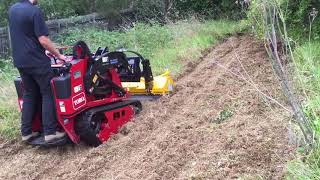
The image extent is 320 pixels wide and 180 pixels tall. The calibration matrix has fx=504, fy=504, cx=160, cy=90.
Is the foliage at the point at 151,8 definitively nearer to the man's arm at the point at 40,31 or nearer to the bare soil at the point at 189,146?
the bare soil at the point at 189,146

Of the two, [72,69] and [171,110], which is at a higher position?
[72,69]

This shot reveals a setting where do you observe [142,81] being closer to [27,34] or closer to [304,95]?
[27,34]

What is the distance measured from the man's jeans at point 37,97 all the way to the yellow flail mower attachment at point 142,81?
167cm

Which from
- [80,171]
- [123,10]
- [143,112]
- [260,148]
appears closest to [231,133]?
[260,148]

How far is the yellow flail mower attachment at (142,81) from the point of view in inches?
308

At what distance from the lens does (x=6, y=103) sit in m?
8.22

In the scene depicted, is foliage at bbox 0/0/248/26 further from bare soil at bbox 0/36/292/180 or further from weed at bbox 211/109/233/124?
weed at bbox 211/109/233/124

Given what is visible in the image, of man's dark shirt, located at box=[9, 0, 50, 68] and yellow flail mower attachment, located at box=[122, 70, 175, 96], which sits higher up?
man's dark shirt, located at box=[9, 0, 50, 68]

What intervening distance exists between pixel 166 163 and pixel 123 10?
1269cm

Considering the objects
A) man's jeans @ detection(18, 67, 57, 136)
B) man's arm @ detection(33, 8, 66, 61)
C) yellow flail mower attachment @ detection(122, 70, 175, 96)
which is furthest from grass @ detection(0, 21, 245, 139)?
man's arm @ detection(33, 8, 66, 61)

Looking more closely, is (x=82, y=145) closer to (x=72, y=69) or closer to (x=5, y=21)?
(x=72, y=69)

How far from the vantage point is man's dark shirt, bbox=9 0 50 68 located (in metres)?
→ 5.97

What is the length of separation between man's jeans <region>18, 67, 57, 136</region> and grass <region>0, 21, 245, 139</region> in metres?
1.93

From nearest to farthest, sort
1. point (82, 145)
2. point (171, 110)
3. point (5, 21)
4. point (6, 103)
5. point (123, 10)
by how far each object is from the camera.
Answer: point (82, 145) → point (171, 110) → point (6, 103) → point (5, 21) → point (123, 10)
